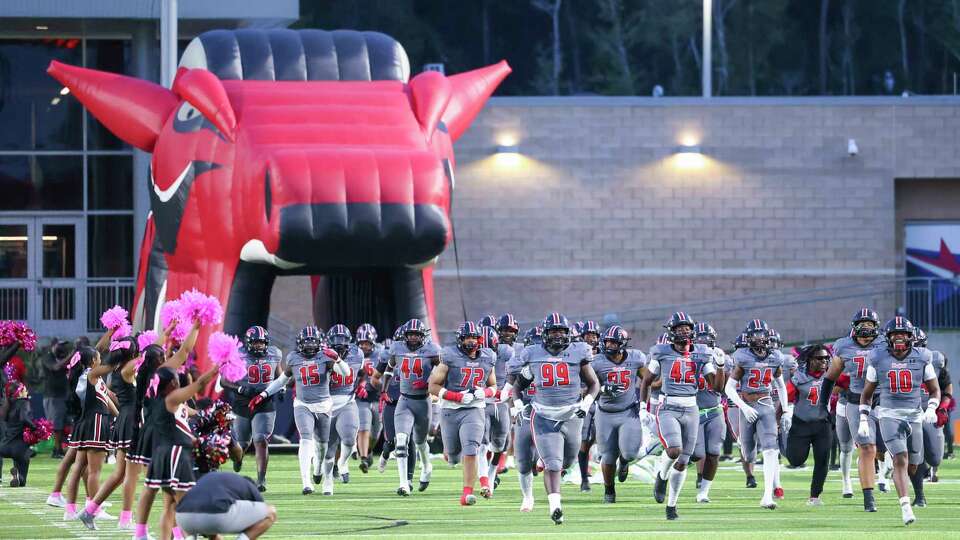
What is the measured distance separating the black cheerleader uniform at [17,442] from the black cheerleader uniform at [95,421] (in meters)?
4.45

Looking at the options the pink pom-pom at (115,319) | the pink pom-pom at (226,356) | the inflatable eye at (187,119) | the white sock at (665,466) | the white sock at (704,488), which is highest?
the inflatable eye at (187,119)

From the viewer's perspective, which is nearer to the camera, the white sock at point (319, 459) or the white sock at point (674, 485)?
the white sock at point (674, 485)

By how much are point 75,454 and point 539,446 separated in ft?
13.7

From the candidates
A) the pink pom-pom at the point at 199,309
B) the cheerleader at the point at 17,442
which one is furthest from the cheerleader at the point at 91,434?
the cheerleader at the point at 17,442

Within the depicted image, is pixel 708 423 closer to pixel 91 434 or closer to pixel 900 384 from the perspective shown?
pixel 900 384

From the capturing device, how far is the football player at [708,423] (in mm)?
18297

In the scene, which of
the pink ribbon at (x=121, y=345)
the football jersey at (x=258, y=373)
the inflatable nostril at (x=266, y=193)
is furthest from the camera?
the inflatable nostril at (x=266, y=193)

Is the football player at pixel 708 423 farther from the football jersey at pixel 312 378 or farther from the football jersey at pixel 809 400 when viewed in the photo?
the football jersey at pixel 312 378

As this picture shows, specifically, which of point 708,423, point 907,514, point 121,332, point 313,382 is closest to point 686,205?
point 313,382

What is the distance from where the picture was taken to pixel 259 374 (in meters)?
21.8

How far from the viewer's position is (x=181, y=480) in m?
13.2

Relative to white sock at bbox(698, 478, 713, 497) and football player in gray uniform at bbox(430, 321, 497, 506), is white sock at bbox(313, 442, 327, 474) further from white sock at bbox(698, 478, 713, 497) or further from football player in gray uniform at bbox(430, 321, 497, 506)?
white sock at bbox(698, 478, 713, 497)

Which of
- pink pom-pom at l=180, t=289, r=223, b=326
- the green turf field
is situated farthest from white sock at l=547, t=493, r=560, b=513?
pink pom-pom at l=180, t=289, r=223, b=326

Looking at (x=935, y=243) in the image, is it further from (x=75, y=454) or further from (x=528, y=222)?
(x=75, y=454)
